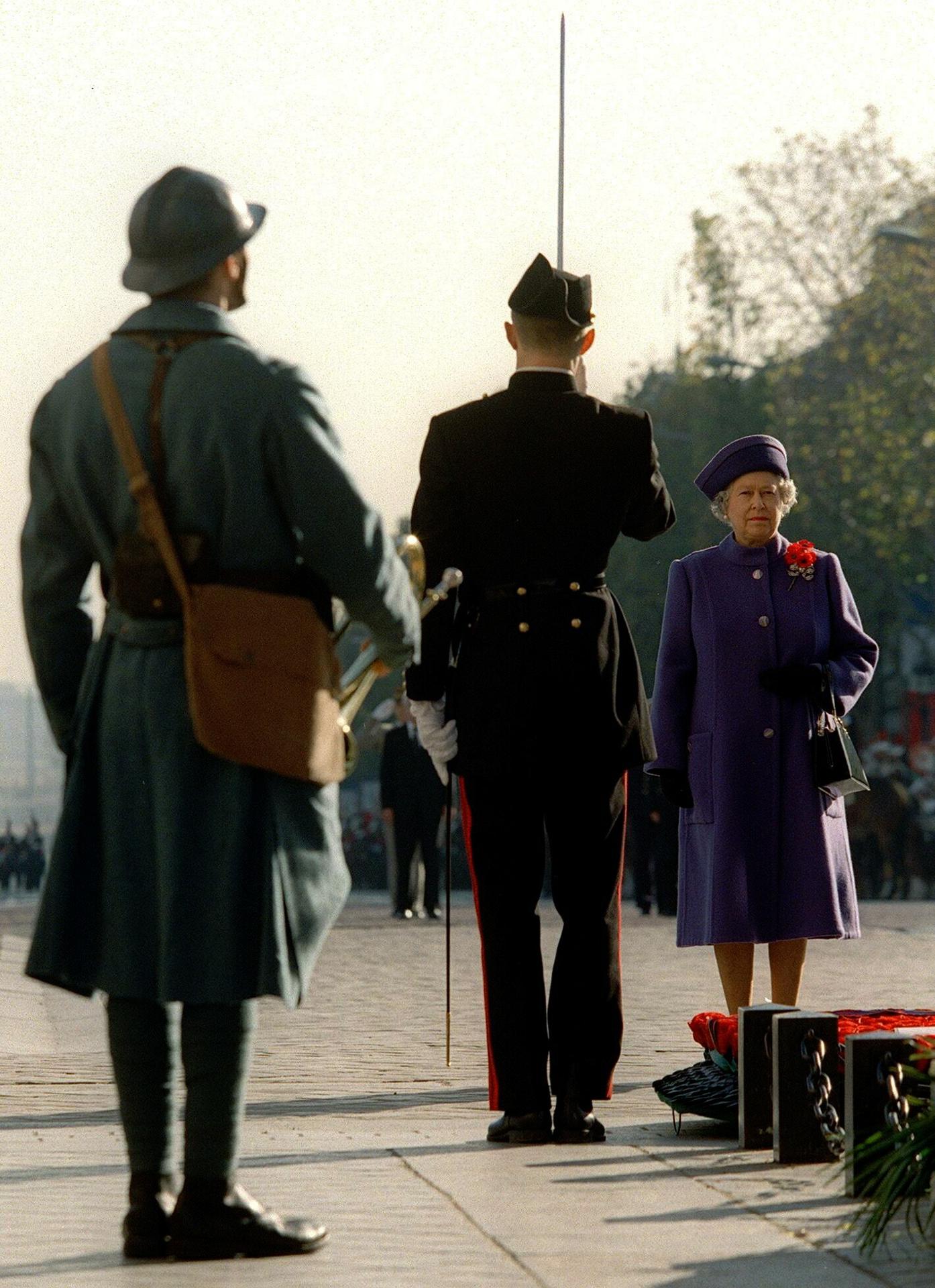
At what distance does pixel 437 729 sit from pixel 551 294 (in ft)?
3.74

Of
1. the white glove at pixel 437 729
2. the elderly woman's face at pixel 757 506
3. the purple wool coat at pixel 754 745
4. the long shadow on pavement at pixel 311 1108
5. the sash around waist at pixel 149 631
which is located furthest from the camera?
the elderly woman's face at pixel 757 506

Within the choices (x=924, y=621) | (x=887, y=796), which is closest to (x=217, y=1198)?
(x=887, y=796)

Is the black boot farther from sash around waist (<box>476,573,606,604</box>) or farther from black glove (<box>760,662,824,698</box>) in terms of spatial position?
black glove (<box>760,662,824,698</box>)

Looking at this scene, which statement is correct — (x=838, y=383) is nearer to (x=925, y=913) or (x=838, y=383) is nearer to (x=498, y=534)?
(x=925, y=913)

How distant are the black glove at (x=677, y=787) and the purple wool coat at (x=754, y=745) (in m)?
0.02

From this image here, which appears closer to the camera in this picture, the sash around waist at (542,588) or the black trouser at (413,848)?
the sash around waist at (542,588)

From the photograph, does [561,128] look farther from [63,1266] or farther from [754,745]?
[63,1266]

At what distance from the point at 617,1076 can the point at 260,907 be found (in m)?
3.99

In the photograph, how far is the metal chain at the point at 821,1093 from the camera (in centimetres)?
596

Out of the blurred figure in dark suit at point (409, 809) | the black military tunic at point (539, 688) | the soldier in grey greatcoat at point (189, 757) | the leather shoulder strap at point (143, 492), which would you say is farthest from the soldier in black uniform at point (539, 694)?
the blurred figure in dark suit at point (409, 809)

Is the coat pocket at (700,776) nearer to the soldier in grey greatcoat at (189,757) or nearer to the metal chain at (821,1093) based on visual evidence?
the metal chain at (821,1093)

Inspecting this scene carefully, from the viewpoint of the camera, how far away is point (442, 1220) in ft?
17.0

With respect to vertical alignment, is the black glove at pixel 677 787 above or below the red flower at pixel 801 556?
below

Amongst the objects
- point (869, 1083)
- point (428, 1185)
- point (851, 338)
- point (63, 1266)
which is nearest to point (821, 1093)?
point (869, 1083)
